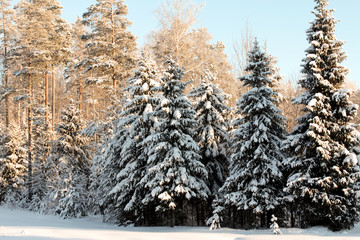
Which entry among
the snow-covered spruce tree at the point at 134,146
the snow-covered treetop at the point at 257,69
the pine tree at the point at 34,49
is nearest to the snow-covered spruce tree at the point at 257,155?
the snow-covered treetop at the point at 257,69

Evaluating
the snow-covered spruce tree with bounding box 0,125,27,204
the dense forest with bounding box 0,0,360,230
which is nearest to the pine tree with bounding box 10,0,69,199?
the dense forest with bounding box 0,0,360,230

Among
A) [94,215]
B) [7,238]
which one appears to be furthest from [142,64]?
[94,215]

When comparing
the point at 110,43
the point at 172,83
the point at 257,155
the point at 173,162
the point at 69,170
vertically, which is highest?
the point at 110,43

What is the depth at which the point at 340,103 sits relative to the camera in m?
13.9

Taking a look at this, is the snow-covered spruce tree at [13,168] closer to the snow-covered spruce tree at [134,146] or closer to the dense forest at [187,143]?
the dense forest at [187,143]

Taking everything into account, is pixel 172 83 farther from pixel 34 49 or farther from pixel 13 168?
pixel 13 168

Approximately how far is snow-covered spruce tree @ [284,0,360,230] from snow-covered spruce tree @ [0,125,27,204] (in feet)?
79.6

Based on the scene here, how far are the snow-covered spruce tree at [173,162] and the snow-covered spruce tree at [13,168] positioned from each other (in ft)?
53.1

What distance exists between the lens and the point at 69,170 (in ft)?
77.9

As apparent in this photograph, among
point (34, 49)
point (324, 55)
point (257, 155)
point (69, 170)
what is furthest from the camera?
point (34, 49)

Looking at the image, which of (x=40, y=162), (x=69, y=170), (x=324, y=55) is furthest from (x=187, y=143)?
(x=40, y=162)

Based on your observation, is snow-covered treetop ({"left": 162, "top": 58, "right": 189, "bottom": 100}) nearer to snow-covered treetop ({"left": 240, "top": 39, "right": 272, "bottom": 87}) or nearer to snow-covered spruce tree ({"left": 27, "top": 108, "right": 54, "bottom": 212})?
snow-covered treetop ({"left": 240, "top": 39, "right": 272, "bottom": 87})

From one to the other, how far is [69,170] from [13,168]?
27.9 ft

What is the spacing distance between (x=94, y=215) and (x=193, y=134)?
1243cm
